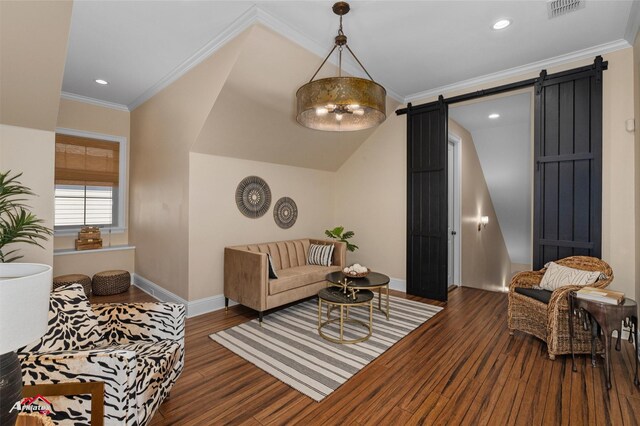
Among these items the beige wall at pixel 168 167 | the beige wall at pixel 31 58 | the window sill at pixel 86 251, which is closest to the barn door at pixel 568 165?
the beige wall at pixel 168 167

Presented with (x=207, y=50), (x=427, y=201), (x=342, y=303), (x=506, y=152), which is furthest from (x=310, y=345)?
(x=506, y=152)

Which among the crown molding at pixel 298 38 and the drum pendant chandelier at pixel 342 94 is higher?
the crown molding at pixel 298 38

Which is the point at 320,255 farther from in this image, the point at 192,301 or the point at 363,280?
the point at 192,301

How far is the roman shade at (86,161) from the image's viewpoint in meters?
4.66

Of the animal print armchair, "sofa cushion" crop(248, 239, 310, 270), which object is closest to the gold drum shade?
the animal print armchair

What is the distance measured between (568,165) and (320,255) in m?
3.29

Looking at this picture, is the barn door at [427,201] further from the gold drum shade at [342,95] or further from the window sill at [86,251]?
the window sill at [86,251]

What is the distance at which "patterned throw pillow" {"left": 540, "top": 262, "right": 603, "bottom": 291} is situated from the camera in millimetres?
2804

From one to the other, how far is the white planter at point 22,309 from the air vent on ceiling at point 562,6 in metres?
3.88

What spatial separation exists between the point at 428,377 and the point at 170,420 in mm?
1907

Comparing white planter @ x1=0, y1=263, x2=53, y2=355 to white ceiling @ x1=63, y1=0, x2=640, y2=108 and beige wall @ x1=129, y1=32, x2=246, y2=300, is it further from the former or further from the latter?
beige wall @ x1=129, y1=32, x2=246, y2=300

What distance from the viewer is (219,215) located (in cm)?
397

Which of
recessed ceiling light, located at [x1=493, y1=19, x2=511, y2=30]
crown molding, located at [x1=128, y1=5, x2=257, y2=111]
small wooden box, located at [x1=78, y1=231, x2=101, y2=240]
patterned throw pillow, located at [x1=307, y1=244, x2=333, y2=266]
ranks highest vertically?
recessed ceiling light, located at [x1=493, y1=19, x2=511, y2=30]

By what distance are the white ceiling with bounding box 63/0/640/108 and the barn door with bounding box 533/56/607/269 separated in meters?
0.39
